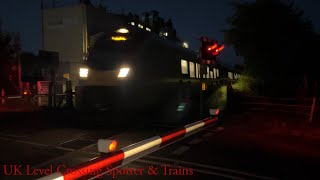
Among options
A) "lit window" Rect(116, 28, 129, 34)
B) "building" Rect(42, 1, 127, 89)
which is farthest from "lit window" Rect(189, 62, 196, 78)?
"building" Rect(42, 1, 127, 89)

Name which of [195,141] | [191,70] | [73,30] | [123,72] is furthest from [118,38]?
[73,30]

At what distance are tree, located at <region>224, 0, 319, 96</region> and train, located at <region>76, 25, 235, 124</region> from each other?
633 centimetres

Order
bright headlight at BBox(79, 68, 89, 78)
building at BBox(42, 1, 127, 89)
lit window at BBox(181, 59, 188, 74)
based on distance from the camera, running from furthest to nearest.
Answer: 1. building at BBox(42, 1, 127, 89)
2. lit window at BBox(181, 59, 188, 74)
3. bright headlight at BBox(79, 68, 89, 78)

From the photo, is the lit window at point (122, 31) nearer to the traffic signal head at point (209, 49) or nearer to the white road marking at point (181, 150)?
the traffic signal head at point (209, 49)

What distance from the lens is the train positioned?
13273 millimetres

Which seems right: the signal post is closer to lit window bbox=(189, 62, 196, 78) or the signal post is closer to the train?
the train

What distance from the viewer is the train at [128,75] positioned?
43.5 feet

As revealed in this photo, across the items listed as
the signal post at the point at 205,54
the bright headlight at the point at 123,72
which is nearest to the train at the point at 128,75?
the bright headlight at the point at 123,72

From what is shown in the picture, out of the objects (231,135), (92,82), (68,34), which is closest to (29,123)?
(92,82)

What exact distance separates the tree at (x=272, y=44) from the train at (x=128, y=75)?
6333mm

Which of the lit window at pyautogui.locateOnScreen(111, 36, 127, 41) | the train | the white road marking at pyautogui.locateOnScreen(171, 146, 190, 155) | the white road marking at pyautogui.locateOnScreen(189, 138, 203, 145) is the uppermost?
the lit window at pyautogui.locateOnScreen(111, 36, 127, 41)

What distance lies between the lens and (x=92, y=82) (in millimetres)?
13680

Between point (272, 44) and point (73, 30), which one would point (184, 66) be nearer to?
point (272, 44)

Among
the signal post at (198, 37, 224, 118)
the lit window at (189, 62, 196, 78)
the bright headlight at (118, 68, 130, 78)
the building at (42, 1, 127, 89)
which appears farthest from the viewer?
the building at (42, 1, 127, 89)
